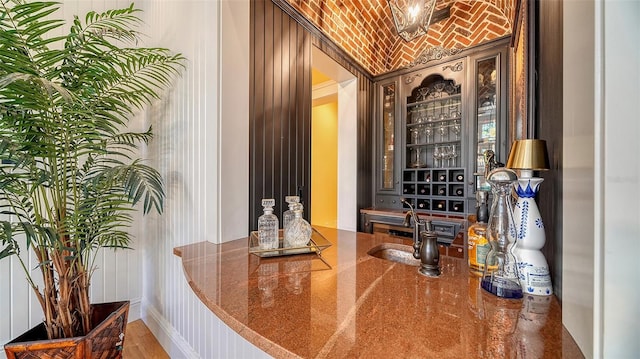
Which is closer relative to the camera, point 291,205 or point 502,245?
point 502,245

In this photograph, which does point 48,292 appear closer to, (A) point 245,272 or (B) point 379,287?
(A) point 245,272

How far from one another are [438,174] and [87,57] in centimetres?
295

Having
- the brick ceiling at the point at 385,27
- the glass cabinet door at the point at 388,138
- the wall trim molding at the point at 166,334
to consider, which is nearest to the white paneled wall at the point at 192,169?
the wall trim molding at the point at 166,334

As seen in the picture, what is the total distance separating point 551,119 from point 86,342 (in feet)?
7.04

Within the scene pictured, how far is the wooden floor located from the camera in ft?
5.58

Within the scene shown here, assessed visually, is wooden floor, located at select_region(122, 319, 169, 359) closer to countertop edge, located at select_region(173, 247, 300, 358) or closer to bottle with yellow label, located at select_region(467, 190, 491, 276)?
countertop edge, located at select_region(173, 247, 300, 358)

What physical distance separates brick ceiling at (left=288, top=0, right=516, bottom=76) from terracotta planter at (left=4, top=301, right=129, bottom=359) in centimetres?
248

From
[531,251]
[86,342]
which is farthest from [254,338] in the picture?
[86,342]

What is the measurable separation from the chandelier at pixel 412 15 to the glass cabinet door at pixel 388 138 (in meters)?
1.34

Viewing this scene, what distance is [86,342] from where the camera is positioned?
1168 mm

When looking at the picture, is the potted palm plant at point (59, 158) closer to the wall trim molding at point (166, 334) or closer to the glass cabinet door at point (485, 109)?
the wall trim molding at point (166, 334)

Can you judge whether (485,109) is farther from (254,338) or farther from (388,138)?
(254,338)

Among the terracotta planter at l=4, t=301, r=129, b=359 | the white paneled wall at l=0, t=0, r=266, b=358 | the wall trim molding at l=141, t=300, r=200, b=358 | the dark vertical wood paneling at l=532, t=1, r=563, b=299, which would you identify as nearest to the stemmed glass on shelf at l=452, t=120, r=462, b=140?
the dark vertical wood paneling at l=532, t=1, r=563, b=299

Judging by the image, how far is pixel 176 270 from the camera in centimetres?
168
